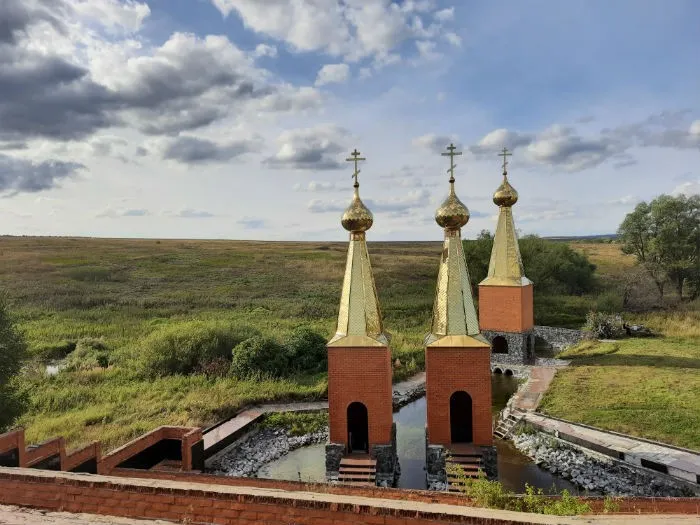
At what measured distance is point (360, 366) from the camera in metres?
9.55

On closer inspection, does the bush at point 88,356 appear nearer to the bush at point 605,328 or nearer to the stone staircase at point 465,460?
the stone staircase at point 465,460

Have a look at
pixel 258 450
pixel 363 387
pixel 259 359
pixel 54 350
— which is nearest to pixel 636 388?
pixel 363 387

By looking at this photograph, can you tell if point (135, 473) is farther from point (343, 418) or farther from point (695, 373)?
point (695, 373)

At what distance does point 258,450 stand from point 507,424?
6980 millimetres

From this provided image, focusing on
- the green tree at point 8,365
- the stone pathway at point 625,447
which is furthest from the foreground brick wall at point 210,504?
the stone pathway at point 625,447

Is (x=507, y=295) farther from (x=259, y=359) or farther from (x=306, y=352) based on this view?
(x=259, y=359)

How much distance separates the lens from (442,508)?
464 centimetres

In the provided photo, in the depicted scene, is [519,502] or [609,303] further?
[609,303]

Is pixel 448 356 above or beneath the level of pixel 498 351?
above

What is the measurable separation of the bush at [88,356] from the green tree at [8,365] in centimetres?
836

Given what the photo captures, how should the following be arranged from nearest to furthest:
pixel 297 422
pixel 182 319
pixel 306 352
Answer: pixel 297 422 → pixel 306 352 → pixel 182 319

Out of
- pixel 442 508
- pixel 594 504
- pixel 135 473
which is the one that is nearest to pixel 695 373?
pixel 594 504

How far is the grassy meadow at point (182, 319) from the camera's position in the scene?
47.9ft

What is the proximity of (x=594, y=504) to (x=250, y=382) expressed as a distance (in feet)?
40.9
